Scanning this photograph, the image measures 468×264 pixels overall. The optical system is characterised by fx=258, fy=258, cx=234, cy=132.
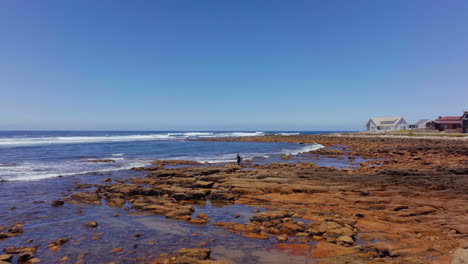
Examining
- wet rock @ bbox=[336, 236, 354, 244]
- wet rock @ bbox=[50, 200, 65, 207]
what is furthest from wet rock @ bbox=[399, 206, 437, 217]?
wet rock @ bbox=[50, 200, 65, 207]

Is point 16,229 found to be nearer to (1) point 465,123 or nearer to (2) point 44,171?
(2) point 44,171

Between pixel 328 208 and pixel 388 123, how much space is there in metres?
109

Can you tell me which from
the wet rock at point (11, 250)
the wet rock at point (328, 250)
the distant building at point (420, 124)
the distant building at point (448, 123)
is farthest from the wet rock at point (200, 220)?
the distant building at point (420, 124)

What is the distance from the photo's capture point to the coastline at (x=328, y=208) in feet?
28.6

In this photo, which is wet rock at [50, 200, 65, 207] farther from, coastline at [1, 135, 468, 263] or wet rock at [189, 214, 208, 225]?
wet rock at [189, 214, 208, 225]

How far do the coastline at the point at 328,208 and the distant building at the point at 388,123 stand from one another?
95066 millimetres

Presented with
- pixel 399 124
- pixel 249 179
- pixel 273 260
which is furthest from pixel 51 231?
pixel 399 124

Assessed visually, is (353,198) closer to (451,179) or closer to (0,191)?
(451,179)

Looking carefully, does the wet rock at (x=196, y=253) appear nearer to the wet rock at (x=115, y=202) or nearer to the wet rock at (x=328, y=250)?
the wet rock at (x=328, y=250)

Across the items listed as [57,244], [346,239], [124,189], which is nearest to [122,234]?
[57,244]

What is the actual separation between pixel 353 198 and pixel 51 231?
49.0 feet

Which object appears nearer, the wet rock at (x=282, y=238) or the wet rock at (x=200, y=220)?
the wet rock at (x=282, y=238)

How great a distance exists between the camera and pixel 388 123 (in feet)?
344

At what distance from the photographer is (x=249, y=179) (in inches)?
763
